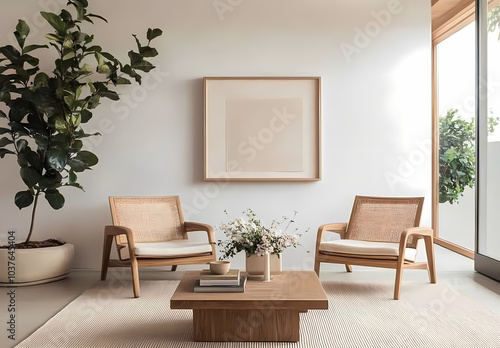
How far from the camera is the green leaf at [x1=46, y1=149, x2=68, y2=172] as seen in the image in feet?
14.7

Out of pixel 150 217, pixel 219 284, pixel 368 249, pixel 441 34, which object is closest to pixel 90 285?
pixel 150 217

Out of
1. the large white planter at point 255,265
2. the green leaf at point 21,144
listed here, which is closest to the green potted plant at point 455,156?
the large white planter at point 255,265

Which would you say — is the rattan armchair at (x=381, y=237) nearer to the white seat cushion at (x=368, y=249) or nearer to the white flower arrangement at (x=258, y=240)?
the white seat cushion at (x=368, y=249)

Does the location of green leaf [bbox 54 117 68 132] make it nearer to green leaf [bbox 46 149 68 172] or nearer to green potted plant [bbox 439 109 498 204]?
green leaf [bbox 46 149 68 172]

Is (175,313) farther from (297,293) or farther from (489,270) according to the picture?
(489,270)

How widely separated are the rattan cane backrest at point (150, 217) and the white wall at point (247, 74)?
0.30 metres

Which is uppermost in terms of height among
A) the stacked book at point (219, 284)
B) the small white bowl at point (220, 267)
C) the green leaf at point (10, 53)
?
the green leaf at point (10, 53)

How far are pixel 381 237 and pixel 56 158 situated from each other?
9.23ft

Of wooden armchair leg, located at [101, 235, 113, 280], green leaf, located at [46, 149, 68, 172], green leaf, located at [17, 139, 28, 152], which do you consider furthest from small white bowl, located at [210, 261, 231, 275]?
green leaf, located at [17, 139, 28, 152]

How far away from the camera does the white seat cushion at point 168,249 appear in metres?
4.31

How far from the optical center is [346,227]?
498 cm

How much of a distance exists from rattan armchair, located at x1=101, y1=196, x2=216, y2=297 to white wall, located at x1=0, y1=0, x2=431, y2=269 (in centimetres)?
33

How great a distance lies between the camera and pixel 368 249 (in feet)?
14.1

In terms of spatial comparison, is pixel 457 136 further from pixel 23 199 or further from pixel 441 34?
pixel 23 199
